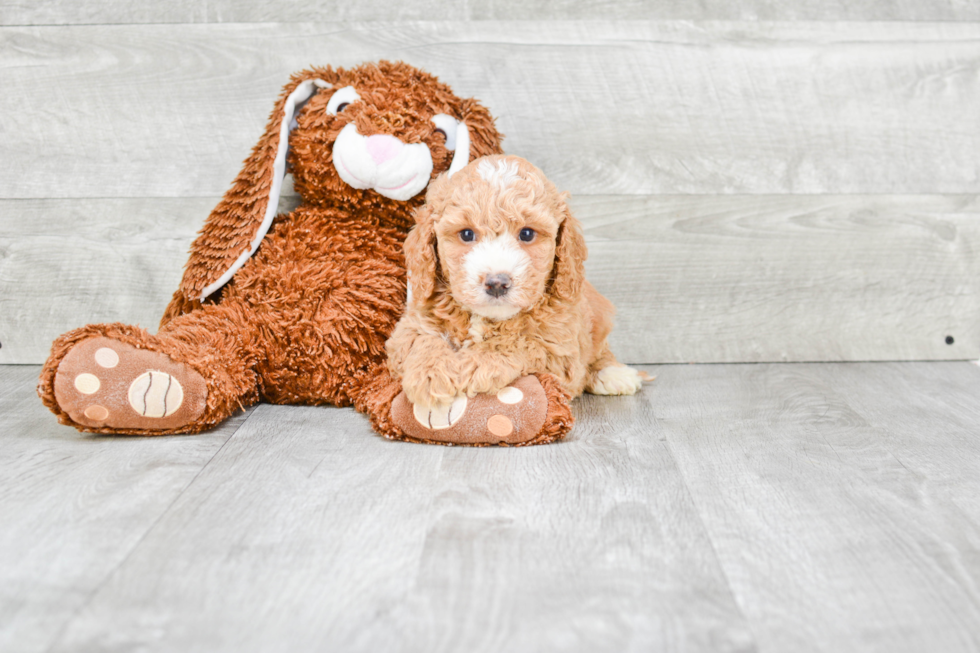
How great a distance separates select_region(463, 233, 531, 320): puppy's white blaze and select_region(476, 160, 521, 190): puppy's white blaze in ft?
0.23

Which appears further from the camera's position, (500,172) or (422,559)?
(500,172)

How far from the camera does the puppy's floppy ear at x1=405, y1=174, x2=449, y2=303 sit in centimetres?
109

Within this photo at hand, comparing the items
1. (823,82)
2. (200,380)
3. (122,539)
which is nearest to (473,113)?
(200,380)

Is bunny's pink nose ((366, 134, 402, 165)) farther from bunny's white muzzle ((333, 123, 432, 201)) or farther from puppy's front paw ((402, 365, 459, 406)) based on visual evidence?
puppy's front paw ((402, 365, 459, 406))

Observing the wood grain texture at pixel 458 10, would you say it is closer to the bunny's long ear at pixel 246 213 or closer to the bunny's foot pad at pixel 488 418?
the bunny's long ear at pixel 246 213

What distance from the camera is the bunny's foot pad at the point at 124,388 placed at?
1.05 metres

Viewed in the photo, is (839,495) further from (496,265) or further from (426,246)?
(426,246)

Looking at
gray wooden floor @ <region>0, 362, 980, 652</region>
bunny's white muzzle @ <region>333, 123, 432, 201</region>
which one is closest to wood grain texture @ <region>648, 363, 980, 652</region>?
gray wooden floor @ <region>0, 362, 980, 652</region>

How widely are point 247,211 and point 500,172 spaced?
1.52 feet

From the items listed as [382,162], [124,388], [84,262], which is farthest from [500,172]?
[84,262]

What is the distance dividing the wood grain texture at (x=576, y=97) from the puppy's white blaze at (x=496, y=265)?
509 millimetres

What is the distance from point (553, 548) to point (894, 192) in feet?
3.68

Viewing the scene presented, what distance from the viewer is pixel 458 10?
1476 millimetres

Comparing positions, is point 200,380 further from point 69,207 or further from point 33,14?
point 33,14
